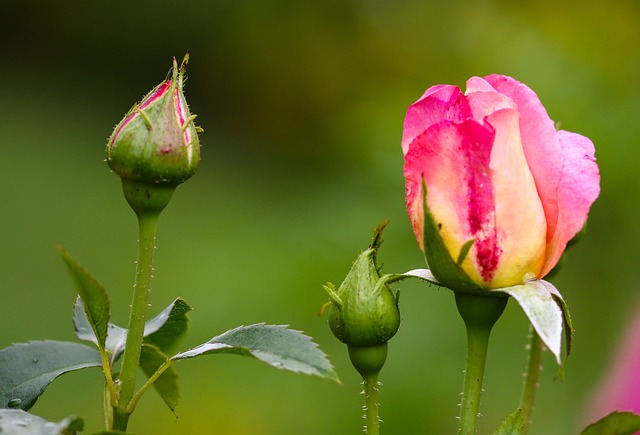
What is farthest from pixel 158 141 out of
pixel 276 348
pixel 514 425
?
pixel 514 425

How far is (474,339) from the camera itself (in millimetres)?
487

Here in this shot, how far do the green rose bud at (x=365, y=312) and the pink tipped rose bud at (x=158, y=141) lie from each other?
0.09 metres

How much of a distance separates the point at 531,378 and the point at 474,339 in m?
0.08

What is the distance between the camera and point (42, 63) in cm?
570

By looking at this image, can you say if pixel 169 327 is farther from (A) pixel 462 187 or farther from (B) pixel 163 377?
(A) pixel 462 187

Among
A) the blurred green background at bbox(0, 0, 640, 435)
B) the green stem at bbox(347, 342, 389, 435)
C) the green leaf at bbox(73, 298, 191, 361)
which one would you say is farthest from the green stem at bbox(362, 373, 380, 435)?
the blurred green background at bbox(0, 0, 640, 435)

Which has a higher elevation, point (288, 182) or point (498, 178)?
point (498, 178)

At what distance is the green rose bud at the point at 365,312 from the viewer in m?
0.47

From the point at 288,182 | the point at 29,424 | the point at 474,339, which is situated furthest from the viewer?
the point at 288,182

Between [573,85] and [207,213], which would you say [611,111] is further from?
[207,213]

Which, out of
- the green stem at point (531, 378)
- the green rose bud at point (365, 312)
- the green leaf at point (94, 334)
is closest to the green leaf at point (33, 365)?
the green leaf at point (94, 334)

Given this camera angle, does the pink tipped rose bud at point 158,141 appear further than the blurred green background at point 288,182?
No

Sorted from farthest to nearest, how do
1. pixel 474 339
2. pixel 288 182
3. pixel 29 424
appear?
pixel 288 182 < pixel 474 339 < pixel 29 424

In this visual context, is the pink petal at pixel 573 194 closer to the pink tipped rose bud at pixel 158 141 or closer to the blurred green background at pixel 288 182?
the pink tipped rose bud at pixel 158 141
